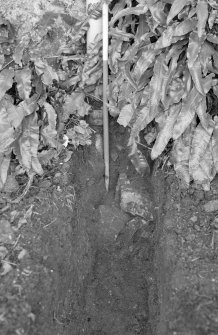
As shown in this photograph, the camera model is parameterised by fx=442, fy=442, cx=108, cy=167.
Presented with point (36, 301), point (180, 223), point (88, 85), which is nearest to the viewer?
point (36, 301)

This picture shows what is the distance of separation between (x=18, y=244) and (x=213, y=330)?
5.25ft

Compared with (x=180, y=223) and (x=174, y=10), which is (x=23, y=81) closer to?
(x=174, y=10)

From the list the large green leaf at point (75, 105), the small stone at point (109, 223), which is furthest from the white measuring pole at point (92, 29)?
the small stone at point (109, 223)

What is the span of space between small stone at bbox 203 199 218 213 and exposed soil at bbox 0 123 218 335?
2.4 inches

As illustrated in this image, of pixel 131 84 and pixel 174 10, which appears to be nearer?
pixel 174 10

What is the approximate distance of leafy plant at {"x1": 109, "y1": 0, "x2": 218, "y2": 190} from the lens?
364 cm

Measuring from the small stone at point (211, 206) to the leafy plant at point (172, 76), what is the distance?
156 mm

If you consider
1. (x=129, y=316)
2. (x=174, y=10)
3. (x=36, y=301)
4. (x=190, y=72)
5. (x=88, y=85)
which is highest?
(x=174, y=10)

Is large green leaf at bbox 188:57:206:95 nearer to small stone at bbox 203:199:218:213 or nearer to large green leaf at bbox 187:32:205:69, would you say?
large green leaf at bbox 187:32:205:69

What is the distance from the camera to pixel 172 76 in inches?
151

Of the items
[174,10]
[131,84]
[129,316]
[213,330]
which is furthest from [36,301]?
[174,10]

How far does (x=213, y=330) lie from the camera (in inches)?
119

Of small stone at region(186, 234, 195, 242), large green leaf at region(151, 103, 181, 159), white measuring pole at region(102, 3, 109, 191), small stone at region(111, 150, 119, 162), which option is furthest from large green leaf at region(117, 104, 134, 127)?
small stone at region(186, 234, 195, 242)

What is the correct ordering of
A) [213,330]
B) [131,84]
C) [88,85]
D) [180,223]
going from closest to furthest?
1. [213,330]
2. [180,223]
3. [131,84]
4. [88,85]
